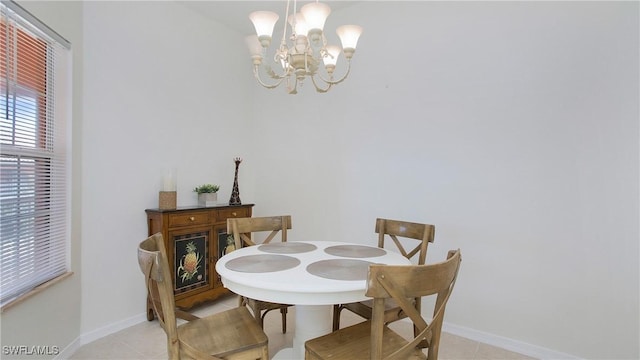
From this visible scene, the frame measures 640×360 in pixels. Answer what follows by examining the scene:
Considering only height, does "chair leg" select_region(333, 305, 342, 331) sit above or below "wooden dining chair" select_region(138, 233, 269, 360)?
below

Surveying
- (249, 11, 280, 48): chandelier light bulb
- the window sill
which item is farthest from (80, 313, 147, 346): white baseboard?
(249, 11, 280, 48): chandelier light bulb

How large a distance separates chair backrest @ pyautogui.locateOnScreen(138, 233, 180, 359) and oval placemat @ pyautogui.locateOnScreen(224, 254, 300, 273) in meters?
0.32

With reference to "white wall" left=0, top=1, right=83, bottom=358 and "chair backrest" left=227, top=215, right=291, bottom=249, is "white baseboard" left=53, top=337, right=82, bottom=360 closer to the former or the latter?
"white wall" left=0, top=1, right=83, bottom=358

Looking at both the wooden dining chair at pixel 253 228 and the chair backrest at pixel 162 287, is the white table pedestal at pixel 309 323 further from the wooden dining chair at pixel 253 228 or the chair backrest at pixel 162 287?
the chair backrest at pixel 162 287

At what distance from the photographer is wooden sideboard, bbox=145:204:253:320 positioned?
2.65m

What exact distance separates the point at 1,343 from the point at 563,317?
325 cm

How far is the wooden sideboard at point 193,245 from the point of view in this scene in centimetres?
265

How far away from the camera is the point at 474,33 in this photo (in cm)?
249

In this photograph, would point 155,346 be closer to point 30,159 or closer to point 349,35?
point 30,159

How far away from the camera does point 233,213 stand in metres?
3.14

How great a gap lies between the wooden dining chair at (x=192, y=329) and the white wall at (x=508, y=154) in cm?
168

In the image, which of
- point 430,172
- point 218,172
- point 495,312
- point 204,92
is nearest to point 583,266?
point 495,312

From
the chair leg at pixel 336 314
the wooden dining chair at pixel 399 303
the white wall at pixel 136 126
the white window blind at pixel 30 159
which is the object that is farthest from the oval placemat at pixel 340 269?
the white wall at pixel 136 126

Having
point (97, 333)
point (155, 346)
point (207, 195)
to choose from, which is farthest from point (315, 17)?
point (97, 333)
